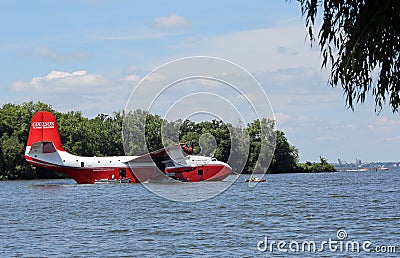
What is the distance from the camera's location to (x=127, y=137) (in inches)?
4126

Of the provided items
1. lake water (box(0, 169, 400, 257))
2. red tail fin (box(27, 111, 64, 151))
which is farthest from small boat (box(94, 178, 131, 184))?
lake water (box(0, 169, 400, 257))

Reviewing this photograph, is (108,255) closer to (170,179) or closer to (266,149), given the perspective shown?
(170,179)

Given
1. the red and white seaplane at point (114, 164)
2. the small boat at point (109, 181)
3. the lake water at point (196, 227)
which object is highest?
the red and white seaplane at point (114, 164)

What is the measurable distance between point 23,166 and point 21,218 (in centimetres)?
5580

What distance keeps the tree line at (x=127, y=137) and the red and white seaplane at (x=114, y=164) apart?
8.10 meters

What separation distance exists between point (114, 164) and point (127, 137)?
3715cm

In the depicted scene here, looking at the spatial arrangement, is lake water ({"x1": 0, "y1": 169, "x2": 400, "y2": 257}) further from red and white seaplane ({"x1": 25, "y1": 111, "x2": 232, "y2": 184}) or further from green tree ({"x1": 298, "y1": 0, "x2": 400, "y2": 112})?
red and white seaplane ({"x1": 25, "y1": 111, "x2": 232, "y2": 184})

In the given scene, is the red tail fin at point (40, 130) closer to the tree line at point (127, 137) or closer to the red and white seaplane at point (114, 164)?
the red and white seaplane at point (114, 164)

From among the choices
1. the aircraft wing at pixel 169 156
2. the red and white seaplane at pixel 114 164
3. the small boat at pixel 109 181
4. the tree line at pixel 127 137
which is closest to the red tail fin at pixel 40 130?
the red and white seaplane at pixel 114 164

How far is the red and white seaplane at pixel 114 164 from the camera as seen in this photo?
66.7m

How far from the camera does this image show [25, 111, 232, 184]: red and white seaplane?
66.7 metres

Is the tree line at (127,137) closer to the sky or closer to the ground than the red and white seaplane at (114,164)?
closer to the sky

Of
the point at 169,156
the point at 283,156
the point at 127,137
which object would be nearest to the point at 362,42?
the point at 169,156

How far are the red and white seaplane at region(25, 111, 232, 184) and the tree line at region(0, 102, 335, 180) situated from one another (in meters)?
8.10
